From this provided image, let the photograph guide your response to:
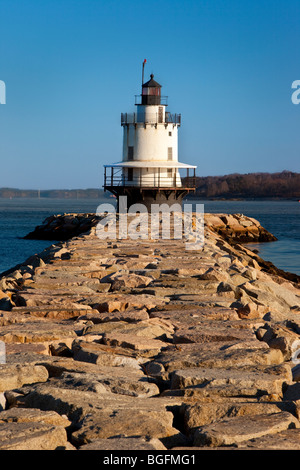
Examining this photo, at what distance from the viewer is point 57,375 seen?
3959 mm

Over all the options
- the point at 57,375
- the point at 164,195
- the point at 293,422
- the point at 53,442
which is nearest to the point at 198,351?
the point at 57,375

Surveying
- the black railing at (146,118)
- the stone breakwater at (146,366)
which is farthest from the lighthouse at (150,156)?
the stone breakwater at (146,366)

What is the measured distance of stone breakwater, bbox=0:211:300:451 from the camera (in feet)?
9.82

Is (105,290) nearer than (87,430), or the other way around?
(87,430)

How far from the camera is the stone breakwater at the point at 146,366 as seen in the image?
299cm

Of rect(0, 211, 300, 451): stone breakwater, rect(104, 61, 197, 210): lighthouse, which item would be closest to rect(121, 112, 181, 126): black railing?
rect(104, 61, 197, 210): lighthouse

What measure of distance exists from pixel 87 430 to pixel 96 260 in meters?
5.89

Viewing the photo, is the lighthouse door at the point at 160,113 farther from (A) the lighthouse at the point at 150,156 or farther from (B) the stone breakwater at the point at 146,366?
(B) the stone breakwater at the point at 146,366

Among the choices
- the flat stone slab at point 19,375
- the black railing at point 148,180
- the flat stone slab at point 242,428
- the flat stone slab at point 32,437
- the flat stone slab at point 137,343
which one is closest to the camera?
the flat stone slab at point 32,437

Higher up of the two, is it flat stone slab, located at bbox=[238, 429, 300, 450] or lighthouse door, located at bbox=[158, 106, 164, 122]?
lighthouse door, located at bbox=[158, 106, 164, 122]

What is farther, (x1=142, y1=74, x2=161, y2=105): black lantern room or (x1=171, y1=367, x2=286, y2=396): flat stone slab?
(x1=142, y1=74, x2=161, y2=105): black lantern room

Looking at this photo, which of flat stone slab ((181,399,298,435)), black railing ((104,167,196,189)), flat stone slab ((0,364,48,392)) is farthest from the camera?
black railing ((104,167,196,189))

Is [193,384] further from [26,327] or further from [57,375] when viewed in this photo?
[26,327]

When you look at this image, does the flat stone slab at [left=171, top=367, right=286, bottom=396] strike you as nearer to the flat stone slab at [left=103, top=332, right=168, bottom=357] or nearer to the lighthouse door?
the flat stone slab at [left=103, top=332, right=168, bottom=357]
